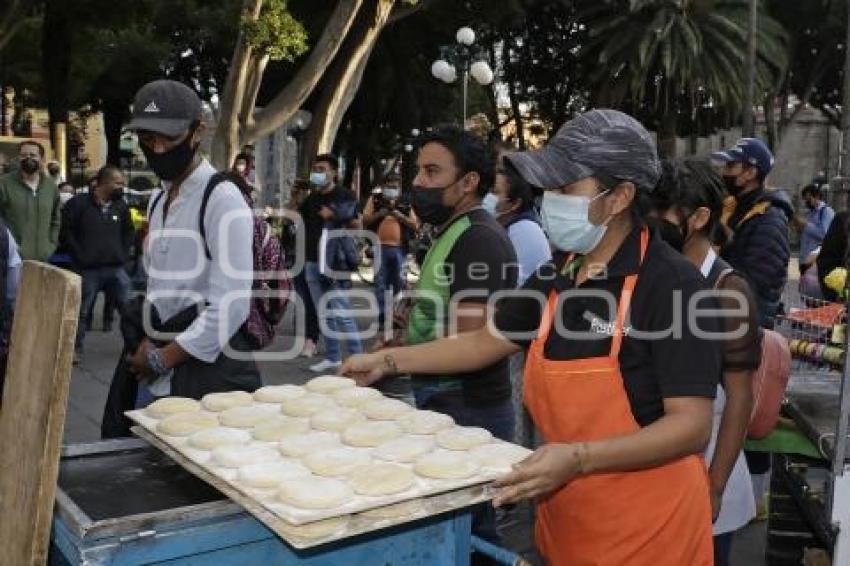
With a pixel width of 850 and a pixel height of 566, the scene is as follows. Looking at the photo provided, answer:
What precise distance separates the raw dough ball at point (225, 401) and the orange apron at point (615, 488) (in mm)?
932

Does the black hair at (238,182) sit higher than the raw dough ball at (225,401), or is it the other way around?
the black hair at (238,182)

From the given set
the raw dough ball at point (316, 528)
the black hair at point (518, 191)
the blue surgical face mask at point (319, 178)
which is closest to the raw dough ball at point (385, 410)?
the raw dough ball at point (316, 528)

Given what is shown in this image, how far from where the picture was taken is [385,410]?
2.62 meters

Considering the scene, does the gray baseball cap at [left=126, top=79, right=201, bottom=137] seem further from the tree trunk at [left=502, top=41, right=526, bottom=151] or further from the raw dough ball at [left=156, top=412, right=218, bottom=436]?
the tree trunk at [left=502, top=41, right=526, bottom=151]

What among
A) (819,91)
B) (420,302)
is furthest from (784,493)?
(819,91)

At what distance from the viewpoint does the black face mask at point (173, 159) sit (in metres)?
3.04

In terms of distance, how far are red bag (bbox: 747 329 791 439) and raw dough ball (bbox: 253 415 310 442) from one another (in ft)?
4.71

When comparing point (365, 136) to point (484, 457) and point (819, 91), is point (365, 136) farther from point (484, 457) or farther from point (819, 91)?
point (484, 457)

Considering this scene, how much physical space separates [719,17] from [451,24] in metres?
10.5

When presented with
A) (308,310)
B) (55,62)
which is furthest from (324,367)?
(55,62)

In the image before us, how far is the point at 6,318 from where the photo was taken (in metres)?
3.89

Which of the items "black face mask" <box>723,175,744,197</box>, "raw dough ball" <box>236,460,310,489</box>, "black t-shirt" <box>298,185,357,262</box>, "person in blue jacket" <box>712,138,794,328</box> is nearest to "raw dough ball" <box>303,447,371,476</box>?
"raw dough ball" <box>236,460,310,489</box>

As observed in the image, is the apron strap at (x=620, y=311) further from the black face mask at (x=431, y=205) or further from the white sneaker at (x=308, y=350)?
the white sneaker at (x=308, y=350)

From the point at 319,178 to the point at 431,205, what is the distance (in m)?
5.90
